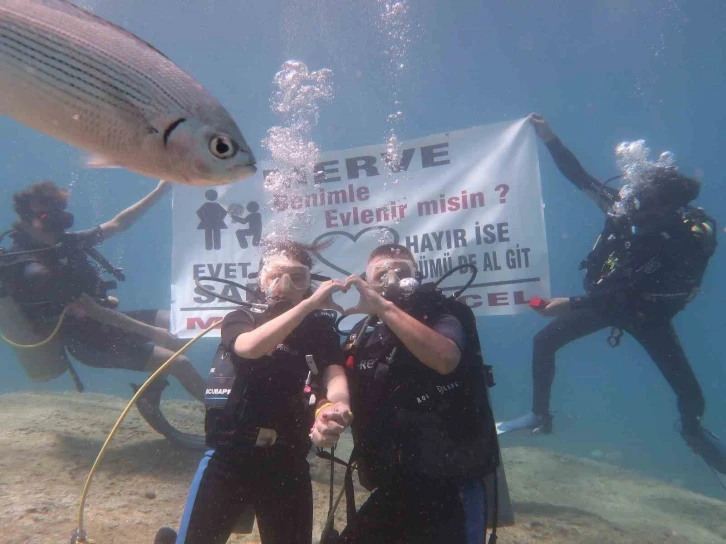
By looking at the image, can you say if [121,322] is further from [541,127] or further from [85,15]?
[541,127]

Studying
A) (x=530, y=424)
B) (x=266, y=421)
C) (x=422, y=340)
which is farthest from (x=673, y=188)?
(x=266, y=421)

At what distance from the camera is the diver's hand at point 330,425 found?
2.42 m

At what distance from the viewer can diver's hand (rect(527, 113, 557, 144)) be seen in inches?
223

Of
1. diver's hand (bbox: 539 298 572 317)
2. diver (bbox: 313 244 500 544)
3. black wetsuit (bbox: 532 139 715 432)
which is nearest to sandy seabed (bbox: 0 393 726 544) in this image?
black wetsuit (bbox: 532 139 715 432)

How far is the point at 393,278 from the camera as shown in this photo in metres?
3.38

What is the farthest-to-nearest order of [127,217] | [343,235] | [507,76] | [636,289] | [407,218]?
[507,76], [127,217], [343,235], [407,218], [636,289]

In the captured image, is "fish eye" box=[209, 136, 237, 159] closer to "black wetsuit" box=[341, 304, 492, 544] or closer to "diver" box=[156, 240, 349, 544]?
"diver" box=[156, 240, 349, 544]

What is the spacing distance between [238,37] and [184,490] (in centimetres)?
2532

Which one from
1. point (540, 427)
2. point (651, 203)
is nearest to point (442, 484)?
point (540, 427)

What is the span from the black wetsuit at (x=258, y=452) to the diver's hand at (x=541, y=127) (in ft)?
14.5

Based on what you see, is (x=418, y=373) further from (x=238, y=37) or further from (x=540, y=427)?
(x=238, y=37)

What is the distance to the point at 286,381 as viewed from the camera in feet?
10.2

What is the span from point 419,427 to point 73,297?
498cm

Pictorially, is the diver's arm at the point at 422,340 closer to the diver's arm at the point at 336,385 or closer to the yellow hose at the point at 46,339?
the diver's arm at the point at 336,385
